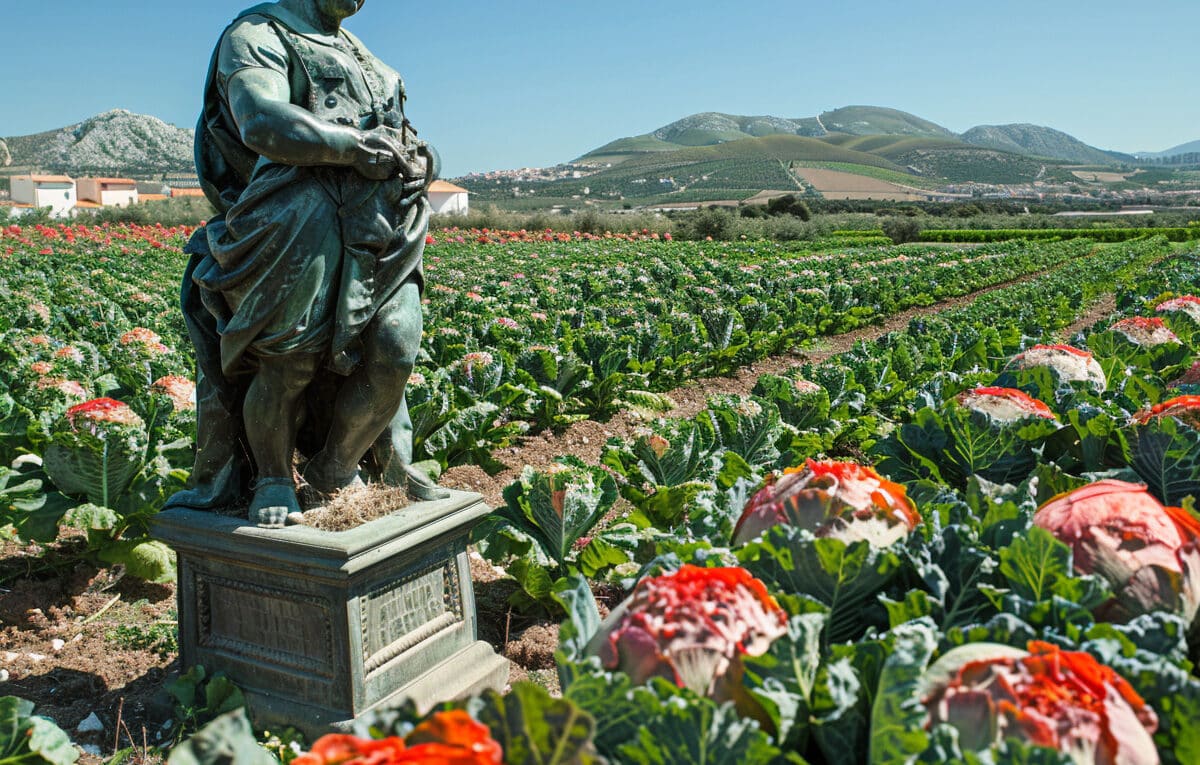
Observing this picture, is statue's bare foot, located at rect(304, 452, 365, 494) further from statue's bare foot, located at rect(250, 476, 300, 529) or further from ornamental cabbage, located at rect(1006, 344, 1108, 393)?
ornamental cabbage, located at rect(1006, 344, 1108, 393)

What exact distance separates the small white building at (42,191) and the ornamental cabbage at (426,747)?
77.5 m

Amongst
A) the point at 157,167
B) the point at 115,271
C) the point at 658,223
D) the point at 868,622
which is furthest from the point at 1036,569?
the point at 157,167

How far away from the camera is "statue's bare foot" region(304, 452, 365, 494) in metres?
3.25

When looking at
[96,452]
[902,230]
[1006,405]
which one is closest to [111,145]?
[902,230]

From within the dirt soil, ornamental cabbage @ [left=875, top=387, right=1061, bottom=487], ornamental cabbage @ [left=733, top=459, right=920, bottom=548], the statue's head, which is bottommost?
the dirt soil

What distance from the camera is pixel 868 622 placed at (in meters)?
1.52

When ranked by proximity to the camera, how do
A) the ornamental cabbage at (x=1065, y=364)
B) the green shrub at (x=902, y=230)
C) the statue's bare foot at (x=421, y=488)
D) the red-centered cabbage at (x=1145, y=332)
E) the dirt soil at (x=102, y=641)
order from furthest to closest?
the green shrub at (x=902, y=230), the red-centered cabbage at (x=1145, y=332), the ornamental cabbage at (x=1065, y=364), the statue's bare foot at (x=421, y=488), the dirt soil at (x=102, y=641)

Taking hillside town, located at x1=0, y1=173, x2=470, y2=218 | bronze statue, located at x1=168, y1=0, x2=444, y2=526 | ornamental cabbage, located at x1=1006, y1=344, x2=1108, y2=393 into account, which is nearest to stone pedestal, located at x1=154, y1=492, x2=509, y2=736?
bronze statue, located at x1=168, y1=0, x2=444, y2=526

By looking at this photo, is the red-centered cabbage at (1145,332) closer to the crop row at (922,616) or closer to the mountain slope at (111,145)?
the crop row at (922,616)

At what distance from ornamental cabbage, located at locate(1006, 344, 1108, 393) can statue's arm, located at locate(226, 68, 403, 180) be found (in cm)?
288

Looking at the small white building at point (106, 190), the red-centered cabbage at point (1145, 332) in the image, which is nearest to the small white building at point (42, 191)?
the small white building at point (106, 190)

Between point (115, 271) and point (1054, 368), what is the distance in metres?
16.4

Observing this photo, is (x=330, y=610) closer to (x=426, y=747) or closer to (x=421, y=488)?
(x=421, y=488)

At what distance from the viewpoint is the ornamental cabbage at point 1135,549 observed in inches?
55.2
